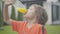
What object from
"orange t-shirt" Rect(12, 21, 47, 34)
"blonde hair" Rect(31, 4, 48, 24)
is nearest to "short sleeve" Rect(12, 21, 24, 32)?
"orange t-shirt" Rect(12, 21, 47, 34)

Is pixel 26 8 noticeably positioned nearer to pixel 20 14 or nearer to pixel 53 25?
pixel 20 14

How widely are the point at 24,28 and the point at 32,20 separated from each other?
73 mm

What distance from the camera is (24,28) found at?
1.09 m

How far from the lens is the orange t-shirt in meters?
1.06

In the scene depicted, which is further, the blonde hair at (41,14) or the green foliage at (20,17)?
the green foliage at (20,17)

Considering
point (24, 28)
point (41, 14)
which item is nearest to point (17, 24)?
point (24, 28)

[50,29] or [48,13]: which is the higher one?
[48,13]

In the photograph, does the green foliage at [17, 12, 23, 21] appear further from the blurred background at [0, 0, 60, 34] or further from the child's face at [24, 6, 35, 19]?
the child's face at [24, 6, 35, 19]

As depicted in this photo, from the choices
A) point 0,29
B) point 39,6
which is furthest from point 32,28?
point 0,29

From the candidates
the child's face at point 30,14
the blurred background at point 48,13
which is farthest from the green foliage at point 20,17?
the child's face at point 30,14

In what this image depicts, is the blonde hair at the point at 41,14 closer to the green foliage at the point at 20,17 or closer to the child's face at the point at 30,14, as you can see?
the child's face at the point at 30,14

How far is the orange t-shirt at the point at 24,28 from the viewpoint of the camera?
1064 mm

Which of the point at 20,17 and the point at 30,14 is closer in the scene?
the point at 30,14

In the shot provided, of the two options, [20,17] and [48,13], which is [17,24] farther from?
[48,13]
